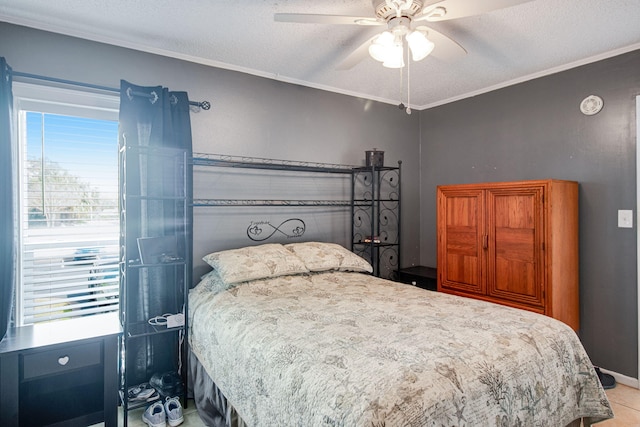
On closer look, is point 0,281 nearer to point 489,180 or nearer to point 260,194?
point 260,194

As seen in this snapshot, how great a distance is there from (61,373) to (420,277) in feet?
9.98

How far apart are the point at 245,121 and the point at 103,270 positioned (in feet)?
5.28

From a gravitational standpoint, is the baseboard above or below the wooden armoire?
below

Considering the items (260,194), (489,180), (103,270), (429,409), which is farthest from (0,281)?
(489,180)

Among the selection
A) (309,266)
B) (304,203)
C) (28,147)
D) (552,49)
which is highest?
(552,49)

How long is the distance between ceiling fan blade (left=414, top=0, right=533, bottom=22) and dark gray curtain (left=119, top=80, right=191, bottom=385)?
179cm

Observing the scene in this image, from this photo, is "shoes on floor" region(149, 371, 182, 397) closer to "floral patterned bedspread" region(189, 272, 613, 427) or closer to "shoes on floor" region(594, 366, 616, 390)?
"floral patterned bedspread" region(189, 272, 613, 427)

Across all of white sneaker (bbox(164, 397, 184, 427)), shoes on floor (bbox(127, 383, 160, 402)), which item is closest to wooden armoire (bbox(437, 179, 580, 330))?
white sneaker (bbox(164, 397, 184, 427))

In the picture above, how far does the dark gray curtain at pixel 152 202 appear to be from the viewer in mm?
2570

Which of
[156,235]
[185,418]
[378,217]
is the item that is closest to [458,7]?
[156,235]

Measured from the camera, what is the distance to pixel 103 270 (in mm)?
2645

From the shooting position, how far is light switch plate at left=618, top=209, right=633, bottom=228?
2795mm

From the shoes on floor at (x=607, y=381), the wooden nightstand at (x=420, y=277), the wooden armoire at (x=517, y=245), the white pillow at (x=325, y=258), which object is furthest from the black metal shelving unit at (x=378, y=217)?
the shoes on floor at (x=607, y=381)

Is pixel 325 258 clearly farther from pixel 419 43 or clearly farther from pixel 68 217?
Answer: pixel 68 217
